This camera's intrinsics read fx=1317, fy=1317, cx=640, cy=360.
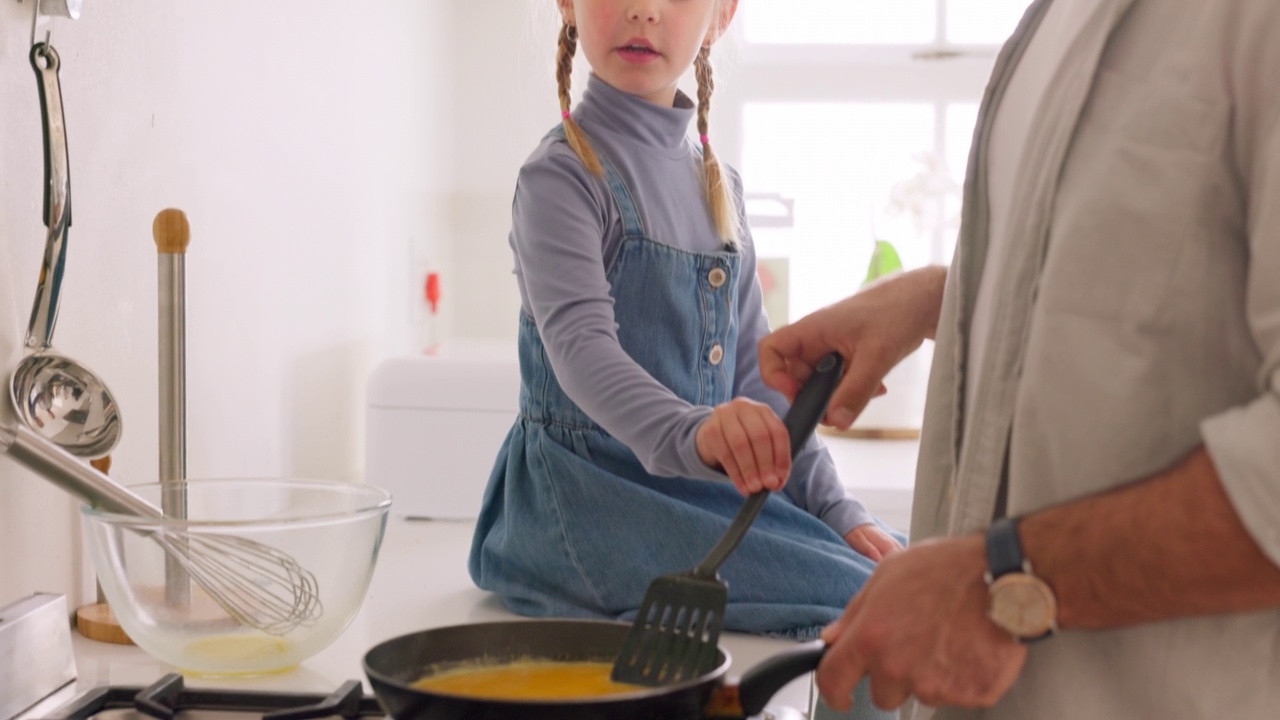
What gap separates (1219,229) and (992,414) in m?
0.14

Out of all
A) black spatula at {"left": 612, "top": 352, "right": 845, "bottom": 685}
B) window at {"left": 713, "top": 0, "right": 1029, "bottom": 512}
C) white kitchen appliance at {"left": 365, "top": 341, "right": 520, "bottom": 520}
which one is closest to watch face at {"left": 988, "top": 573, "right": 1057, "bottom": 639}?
black spatula at {"left": 612, "top": 352, "right": 845, "bottom": 685}

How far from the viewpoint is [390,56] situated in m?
1.92

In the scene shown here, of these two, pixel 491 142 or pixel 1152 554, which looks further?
pixel 491 142

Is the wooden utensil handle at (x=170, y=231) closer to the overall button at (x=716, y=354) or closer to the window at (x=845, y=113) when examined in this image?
the overall button at (x=716, y=354)

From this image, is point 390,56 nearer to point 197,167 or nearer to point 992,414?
point 197,167

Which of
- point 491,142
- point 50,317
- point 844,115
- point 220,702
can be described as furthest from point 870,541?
point 844,115

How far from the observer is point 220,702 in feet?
2.64

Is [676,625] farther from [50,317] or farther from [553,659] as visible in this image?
[50,317]

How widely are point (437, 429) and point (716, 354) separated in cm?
56

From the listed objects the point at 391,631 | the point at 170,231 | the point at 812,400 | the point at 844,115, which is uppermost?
the point at 844,115

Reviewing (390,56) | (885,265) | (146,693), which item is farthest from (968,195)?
(885,265)

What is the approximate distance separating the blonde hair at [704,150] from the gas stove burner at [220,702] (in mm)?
467

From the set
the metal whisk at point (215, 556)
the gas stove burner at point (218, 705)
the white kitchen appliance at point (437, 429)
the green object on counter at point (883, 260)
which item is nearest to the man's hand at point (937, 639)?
the gas stove burner at point (218, 705)

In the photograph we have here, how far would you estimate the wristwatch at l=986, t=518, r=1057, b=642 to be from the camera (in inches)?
23.3
